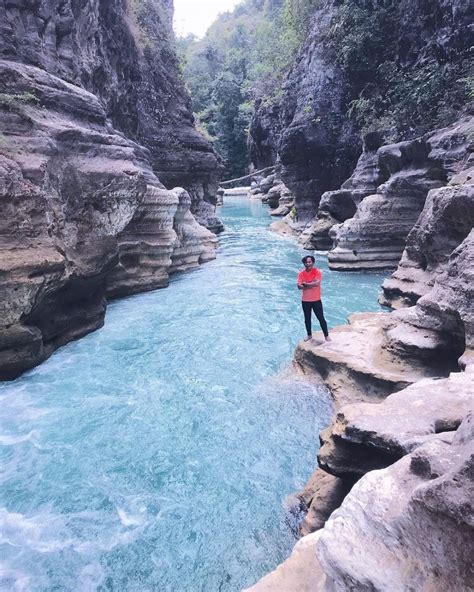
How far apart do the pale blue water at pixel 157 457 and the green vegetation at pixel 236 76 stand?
22.8 meters

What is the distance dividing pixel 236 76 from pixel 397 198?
167ft

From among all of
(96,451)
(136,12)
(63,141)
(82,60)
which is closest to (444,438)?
(96,451)

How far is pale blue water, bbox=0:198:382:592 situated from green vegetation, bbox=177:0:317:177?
22.8 metres

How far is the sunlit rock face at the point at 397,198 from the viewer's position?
10.9m

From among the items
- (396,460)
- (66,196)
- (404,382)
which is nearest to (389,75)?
(66,196)

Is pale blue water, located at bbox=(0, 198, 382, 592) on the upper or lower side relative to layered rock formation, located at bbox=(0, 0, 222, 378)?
lower

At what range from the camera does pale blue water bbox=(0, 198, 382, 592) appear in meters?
3.60

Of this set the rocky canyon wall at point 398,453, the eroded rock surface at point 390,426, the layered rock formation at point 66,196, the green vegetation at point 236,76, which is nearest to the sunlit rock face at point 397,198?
the rocky canyon wall at point 398,453

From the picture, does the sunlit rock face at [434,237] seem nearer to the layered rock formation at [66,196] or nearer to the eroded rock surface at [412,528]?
the eroded rock surface at [412,528]

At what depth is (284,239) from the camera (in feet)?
70.9

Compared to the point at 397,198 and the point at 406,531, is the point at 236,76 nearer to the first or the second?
the point at 397,198

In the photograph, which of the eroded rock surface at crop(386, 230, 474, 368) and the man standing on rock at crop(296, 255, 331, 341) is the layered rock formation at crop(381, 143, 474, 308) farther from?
the man standing on rock at crop(296, 255, 331, 341)

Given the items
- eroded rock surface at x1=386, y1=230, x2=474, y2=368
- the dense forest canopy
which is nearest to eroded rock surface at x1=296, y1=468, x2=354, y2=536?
eroded rock surface at x1=386, y1=230, x2=474, y2=368

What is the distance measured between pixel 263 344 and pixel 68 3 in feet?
39.5
